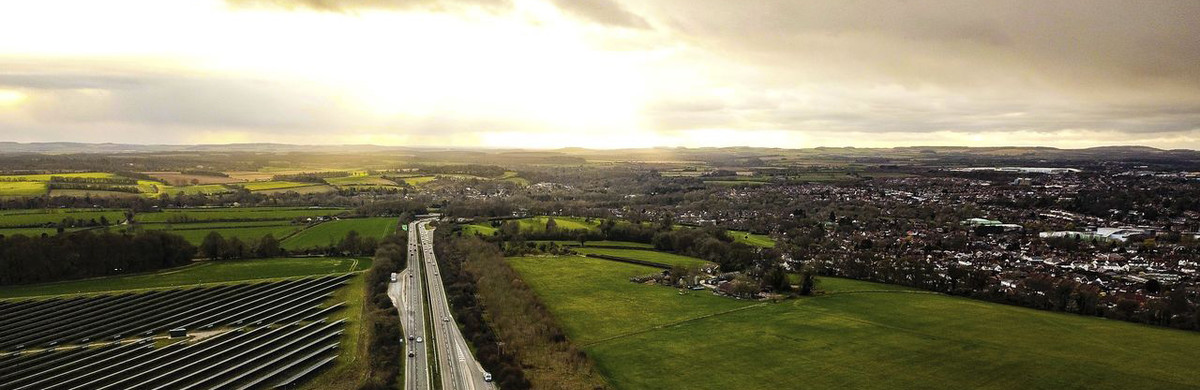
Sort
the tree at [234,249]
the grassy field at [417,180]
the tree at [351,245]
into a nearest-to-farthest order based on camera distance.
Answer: the tree at [234,249]
the tree at [351,245]
the grassy field at [417,180]

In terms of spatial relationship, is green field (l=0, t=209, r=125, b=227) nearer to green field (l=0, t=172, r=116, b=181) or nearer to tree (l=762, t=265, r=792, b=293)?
green field (l=0, t=172, r=116, b=181)

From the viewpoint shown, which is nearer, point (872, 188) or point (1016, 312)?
point (1016, 312)

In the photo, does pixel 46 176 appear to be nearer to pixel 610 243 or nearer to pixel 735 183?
pixel 610 243

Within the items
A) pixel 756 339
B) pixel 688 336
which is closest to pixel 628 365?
pixel 688 336

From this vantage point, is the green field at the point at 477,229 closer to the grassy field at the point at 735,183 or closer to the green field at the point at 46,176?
the grassy field at the point at 735,183

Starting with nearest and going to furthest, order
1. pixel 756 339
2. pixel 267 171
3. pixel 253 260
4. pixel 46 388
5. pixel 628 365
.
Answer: pixel 46 388 < pixel 628 365 < pixel 756 339 < pixel 253 260 < pixel 267 171

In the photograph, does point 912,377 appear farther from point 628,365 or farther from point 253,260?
point 253,260

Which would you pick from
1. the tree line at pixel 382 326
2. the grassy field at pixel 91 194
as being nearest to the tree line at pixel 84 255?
the tree line at pixel 382 326
